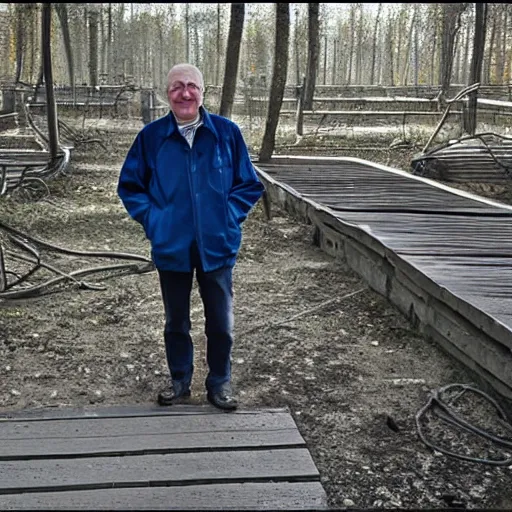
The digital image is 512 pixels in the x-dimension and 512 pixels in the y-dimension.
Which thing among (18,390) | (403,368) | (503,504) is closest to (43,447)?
(18,390)

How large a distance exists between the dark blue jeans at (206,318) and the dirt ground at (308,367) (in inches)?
8.0

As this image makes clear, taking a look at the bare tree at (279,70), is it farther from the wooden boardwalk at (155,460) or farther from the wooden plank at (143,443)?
the wooden plank at (143,443)

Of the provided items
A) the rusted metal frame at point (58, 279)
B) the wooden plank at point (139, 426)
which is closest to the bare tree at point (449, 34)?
the rusted metal frame at point (58, 279)

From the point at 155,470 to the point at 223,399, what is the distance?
64 centimetres

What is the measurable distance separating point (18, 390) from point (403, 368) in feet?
6.51

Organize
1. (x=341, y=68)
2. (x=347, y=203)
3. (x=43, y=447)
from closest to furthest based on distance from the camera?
(x=43, y=447)
(x=347, y=203)
(x=341, y=68)

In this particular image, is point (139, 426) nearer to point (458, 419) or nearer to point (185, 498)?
point (185, 498)

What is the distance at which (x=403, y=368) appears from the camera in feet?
13.8

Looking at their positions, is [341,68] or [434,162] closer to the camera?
[434,162]

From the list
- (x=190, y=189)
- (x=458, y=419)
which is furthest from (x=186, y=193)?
(x=458, y=419)

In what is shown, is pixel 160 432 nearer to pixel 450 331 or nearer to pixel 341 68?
pixel 450 331

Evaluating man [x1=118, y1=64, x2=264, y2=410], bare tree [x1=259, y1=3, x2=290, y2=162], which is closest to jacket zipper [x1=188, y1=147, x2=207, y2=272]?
man [x1=118, y1=64, x2=264, y2=410]

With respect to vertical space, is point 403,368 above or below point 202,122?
below

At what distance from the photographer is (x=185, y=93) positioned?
10.4ft
